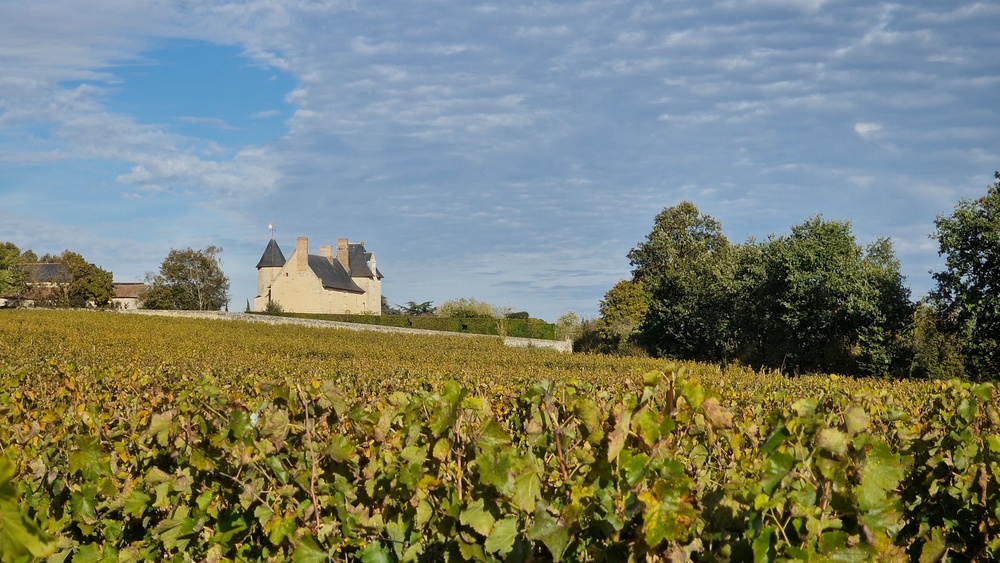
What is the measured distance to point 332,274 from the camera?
2953 inches

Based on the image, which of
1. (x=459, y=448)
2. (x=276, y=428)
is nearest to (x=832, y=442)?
(x=459, y=448)

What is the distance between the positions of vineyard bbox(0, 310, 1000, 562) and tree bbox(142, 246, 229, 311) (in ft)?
265

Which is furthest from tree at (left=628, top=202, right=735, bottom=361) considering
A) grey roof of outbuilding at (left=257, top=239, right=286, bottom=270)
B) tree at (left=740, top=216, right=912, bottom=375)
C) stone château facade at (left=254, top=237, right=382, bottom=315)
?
grey roof of outbuilding at (left=257, top=239, right=286, bottom=270)

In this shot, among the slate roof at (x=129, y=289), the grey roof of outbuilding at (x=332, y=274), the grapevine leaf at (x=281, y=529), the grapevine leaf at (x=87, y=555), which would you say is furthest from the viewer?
the slate roof at (x=129, y=289)

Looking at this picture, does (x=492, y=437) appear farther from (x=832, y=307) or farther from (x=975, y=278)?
(x=832, y=307)

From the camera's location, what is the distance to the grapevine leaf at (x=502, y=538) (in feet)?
7.39

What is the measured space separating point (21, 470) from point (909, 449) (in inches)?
173

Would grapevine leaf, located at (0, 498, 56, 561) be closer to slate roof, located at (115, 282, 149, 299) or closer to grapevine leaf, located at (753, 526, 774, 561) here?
grapevine leaf, located at (753, 526, 774, 561)

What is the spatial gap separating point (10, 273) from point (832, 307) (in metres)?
66.9

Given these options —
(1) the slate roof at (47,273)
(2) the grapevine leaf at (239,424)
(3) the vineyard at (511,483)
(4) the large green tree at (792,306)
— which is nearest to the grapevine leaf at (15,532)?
(3) the vineyard at (511,483)

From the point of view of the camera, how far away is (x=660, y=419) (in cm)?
227

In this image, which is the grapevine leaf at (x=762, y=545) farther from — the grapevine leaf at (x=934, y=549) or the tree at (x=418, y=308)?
the tree at (x=418, y=308)

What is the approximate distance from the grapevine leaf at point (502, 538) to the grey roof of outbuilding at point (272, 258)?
247 ft

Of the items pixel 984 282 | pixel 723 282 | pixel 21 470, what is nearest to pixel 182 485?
pixel 21 470
